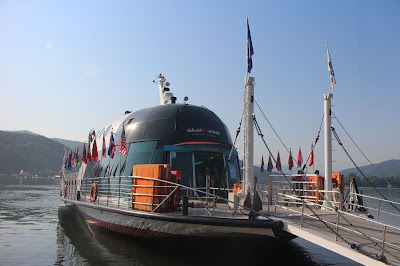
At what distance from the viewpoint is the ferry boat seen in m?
9.87

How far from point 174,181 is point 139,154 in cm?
409

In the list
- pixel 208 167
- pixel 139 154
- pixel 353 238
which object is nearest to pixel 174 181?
pixel 208 167

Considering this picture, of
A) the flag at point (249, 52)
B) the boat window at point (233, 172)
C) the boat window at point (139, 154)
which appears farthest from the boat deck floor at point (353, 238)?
the boat window at point (139, 154)

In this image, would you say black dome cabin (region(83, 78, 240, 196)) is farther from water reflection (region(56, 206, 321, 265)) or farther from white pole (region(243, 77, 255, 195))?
white pole (region(243, 77, 255, 195))

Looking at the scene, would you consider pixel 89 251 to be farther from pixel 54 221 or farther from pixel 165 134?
pixel 54 221

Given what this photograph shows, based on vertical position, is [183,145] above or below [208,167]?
above

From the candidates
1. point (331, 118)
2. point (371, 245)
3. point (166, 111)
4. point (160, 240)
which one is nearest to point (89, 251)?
point (160, 240)

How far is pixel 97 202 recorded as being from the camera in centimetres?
1516

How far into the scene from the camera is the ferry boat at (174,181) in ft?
32.4

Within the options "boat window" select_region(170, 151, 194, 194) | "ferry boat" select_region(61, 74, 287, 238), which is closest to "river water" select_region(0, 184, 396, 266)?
"ferry boat" select_region(61, 74, 287, 238)

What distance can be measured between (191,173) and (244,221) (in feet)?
16.8

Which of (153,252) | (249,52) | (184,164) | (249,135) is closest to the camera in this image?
(249,135)

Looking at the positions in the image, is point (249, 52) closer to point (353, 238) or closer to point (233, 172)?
point (233, 172)

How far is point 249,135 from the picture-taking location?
10859 millimetres
